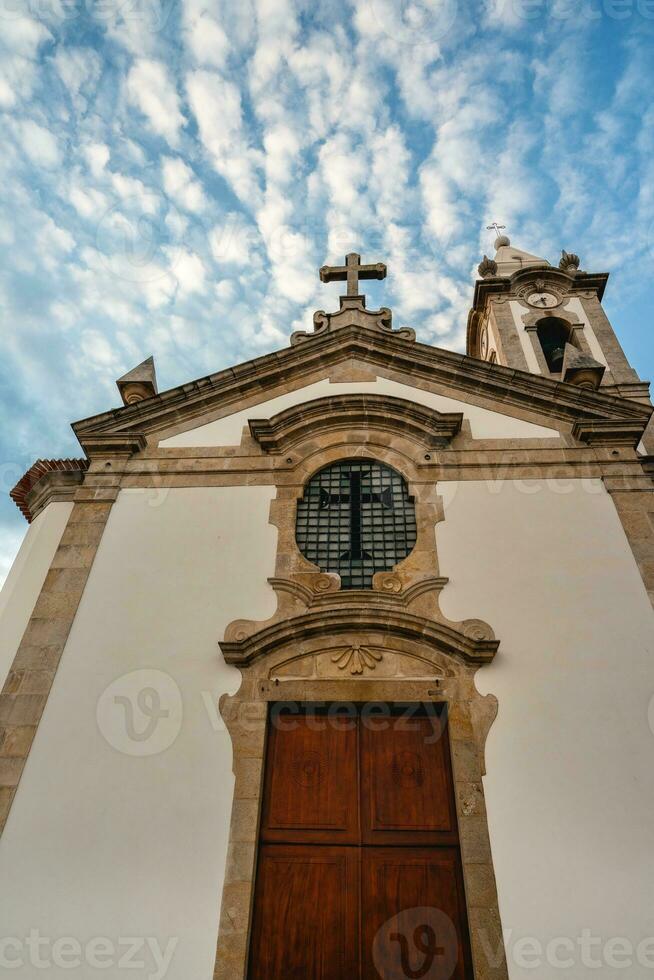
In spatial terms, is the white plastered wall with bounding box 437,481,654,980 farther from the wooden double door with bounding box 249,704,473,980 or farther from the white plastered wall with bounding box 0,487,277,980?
the white plastered wall with bounding box 0,487,277,980

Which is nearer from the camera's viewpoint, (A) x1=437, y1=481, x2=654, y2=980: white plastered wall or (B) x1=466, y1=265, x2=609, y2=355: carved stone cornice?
(A) x1=437, y1=481, x2=654, y2=980: white plastered wall

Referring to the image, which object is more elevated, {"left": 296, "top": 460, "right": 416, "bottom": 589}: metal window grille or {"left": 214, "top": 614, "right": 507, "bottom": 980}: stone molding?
{"left": 296, "top": 460, "right": 416, "bottom": 589}: metal window grille

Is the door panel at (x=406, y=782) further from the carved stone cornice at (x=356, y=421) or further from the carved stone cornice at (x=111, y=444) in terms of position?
the carved stone cornice at (x=111, y=444)

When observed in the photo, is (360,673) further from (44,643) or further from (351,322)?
(351,322)

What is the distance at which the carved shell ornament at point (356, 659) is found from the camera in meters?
6.39

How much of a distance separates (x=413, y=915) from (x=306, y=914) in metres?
0.90

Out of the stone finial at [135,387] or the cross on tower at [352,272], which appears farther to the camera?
A: the cross on tower at [352,272]

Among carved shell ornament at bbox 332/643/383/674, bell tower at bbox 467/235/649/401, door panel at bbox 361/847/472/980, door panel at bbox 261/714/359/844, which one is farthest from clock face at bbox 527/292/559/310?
door panel at bbox 361/847/472/980

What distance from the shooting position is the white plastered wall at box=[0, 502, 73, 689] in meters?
6.89

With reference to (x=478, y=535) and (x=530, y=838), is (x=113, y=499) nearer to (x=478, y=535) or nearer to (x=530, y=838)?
(x=478, y=535)

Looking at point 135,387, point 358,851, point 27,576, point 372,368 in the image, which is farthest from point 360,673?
point 135,387

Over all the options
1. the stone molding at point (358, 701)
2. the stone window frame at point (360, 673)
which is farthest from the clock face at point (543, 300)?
the stone molding at point (358, 701)

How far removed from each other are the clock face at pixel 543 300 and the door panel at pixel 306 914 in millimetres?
14914

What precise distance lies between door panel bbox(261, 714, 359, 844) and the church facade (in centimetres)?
2
